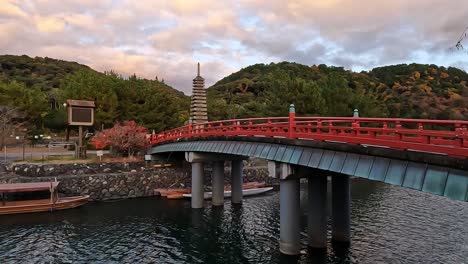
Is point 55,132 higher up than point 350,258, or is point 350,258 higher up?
point 55,132

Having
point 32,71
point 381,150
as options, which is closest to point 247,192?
point 381,150

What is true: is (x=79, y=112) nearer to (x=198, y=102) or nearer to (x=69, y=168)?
(x=69, y=168)

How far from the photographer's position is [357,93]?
5522 centimetres

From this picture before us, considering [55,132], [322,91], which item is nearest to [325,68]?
[322,91]

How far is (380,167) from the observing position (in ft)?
44.7

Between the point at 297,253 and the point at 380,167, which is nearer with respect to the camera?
the point at 380,167

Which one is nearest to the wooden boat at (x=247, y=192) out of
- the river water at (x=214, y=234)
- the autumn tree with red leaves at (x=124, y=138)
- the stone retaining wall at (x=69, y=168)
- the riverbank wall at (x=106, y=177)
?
the river water at (x=214, y=234)

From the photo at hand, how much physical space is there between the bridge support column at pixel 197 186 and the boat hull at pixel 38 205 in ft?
36.2

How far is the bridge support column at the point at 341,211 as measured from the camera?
21.2 meters

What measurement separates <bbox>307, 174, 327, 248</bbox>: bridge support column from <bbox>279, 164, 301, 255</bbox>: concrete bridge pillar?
143 centimetres

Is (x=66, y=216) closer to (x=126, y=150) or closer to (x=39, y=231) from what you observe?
(x=39, y=231)

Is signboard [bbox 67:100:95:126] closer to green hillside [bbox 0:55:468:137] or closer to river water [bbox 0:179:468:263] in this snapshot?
green hillside [bbox 0:55:468:137]

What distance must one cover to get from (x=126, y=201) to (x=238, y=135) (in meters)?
17.3

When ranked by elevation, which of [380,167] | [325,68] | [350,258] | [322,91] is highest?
[325,68]
